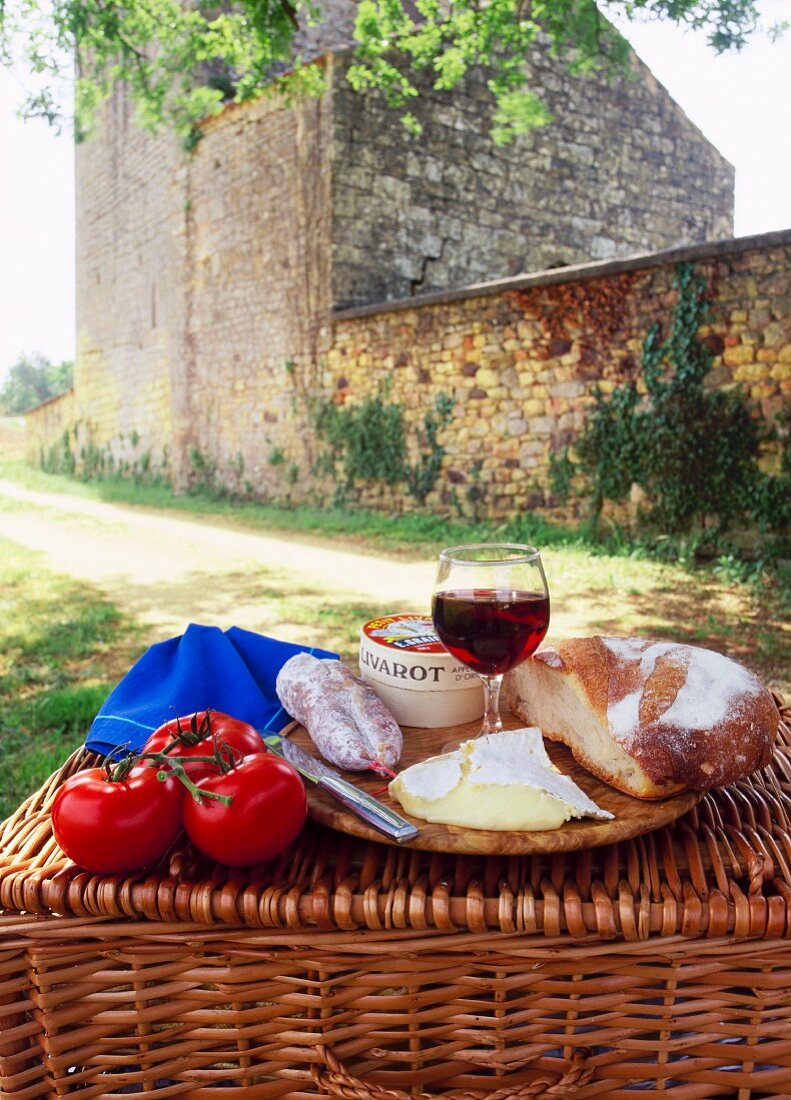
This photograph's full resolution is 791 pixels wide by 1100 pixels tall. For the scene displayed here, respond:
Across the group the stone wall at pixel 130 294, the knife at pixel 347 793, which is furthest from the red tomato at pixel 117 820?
the stone wall at pixel 130 294

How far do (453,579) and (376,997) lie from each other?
559 millimetres

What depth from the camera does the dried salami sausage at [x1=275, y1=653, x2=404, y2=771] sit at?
126 cm

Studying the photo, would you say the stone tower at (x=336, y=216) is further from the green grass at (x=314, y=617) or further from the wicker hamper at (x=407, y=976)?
the wicker hamper at (x=407, y=976)

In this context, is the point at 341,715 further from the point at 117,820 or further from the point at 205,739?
the point at 117,820

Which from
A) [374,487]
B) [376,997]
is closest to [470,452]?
[374,487]

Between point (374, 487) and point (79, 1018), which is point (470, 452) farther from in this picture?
point (79, 1018)

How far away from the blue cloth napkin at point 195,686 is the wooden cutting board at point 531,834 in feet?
1.20

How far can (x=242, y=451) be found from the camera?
12.9 m

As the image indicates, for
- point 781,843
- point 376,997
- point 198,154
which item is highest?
point 198,154

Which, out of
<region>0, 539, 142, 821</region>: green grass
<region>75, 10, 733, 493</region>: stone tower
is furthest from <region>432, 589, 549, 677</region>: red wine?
<region>75, 10, 733, 493</region>: stone tower

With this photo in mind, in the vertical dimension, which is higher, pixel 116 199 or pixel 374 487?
pixel 116 199

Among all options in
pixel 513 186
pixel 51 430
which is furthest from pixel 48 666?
pixel 51 430

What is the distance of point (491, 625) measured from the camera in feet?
3.94

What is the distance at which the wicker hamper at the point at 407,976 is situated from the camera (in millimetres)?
970
